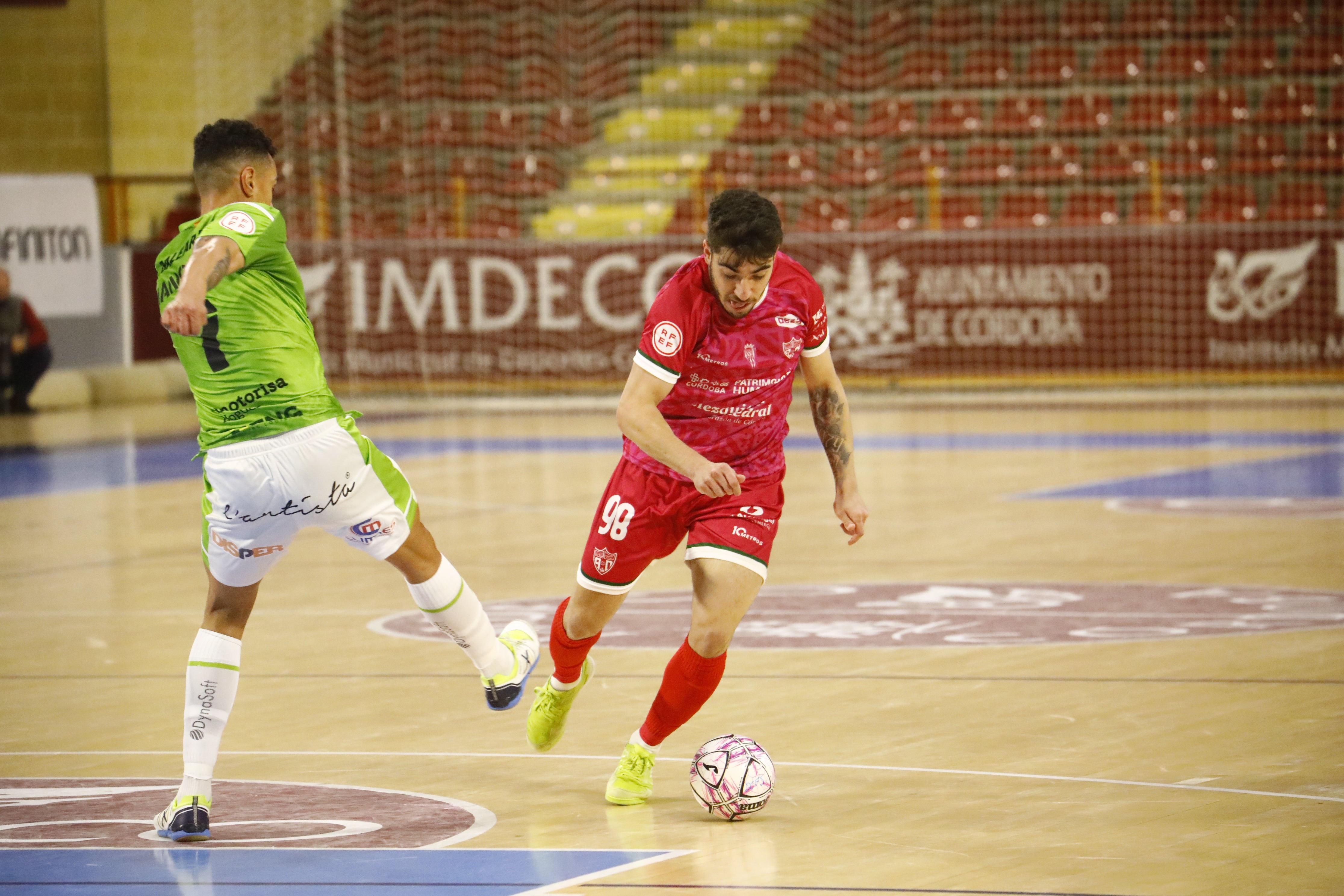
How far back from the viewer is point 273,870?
4824 millimetres

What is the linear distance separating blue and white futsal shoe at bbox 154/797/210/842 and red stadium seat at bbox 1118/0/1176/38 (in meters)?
21.9

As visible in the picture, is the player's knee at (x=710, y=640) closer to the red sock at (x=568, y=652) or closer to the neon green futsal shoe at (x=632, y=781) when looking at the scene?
the neon green futsal shoe at (x=632, y=781)

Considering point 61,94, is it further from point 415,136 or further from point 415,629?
point 415,629

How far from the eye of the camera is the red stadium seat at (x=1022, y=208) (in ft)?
77.9

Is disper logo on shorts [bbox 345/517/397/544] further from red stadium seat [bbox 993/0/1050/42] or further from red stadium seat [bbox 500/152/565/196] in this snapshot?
red stadium seat [bbox 993/0/1050/42]

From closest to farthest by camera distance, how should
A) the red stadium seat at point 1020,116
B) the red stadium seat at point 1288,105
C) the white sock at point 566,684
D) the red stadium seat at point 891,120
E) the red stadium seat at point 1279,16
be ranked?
the white sock at point 566,684 < the red stadium seat at point 1288,105 < the red stadium seat at point 1279,16 < the red stadium seat at point 1020,116 < the red stadium seat at point 891,120

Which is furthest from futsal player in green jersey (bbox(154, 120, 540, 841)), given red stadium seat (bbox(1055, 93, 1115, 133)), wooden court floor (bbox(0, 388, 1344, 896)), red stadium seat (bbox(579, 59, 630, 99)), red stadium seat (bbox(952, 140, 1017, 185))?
red stadium seat (bbox(579, 59, 630, 99))

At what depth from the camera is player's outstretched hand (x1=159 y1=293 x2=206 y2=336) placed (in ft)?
15.5

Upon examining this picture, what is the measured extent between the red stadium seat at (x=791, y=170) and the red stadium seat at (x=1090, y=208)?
130 inches

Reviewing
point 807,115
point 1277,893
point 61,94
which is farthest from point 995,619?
point 61,94

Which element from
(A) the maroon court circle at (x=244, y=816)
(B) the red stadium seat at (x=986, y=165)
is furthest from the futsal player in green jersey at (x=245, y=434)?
(B) the red stadium seat at (x=986, y=165)

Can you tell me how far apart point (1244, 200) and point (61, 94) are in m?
16.0

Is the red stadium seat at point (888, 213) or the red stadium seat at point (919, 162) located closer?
the red stadium seat at point (888, 213)

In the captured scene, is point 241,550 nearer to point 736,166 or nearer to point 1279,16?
point 736,166
